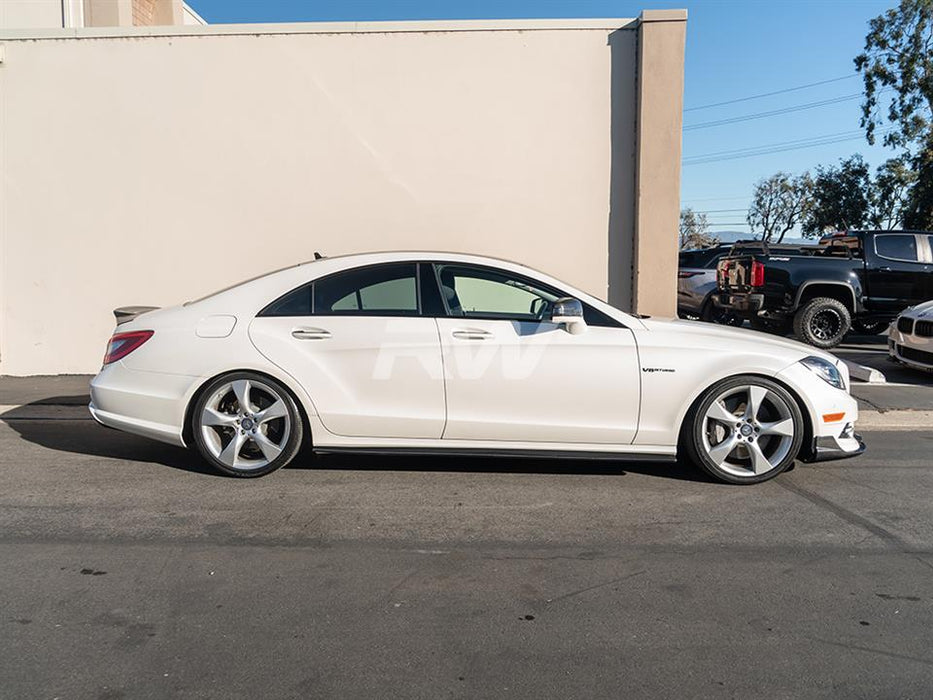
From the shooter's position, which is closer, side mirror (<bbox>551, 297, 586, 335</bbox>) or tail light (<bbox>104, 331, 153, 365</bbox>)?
side mirror (<bbox>551, 297, 586, 335</bbox>)

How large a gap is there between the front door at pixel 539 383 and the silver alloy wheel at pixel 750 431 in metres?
0.56

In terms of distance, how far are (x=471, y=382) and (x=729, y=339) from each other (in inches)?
69.7

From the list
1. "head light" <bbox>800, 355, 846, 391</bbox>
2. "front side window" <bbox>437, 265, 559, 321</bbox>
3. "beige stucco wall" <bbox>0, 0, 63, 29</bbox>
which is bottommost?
"head light" <bbox>800, 355, 846, 391</bbox>

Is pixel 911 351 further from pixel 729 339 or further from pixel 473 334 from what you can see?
pixel 473 334

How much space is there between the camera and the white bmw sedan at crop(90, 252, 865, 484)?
5.00 meters

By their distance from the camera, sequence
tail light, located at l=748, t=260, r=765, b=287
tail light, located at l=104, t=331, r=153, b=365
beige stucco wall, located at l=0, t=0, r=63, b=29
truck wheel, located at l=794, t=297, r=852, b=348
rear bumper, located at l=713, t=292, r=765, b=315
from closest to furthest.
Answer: tail light, located at l=104, t=331, r=153, b=365
beige stucco wall, located at l=0, t=0, r=63, b=29
rear bumper, located at l=713, t=292, r=765, b=315
tail light, located at l=748, t=260, r=765, b=287
truck wheel, located at l=794, t=297, r=852, b=348

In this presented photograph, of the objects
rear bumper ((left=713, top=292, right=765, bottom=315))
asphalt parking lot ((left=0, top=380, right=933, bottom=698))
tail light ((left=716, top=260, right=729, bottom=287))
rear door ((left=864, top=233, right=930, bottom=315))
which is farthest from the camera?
tail light ((left=716, top=260, right=729, bottom=287))

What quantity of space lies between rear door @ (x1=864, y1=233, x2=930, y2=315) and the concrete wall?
17.7 ft

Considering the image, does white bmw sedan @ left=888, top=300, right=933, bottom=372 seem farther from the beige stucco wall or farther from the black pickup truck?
the beige stucco wall

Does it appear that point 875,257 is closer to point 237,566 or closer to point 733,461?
point 733,461

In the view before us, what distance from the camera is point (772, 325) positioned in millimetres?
12781

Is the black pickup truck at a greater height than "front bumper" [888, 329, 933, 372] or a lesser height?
greater

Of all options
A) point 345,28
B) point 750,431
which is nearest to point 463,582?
point 750,431

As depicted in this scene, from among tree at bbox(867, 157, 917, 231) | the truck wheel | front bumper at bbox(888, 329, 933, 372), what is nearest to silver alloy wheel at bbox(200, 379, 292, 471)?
front bumper at bbox(888, 329, 933, 372)
